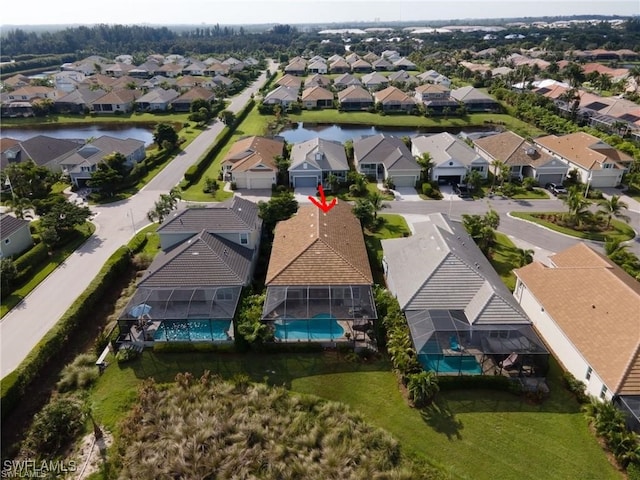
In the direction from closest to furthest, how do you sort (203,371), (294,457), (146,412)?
(294,457) → (146,412) → (203,371)

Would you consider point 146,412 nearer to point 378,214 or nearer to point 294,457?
point 294,457

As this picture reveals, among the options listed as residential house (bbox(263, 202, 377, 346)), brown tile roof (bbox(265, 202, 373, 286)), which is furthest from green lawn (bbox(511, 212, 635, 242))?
residential house (bbox(263, 202, 377, 346))

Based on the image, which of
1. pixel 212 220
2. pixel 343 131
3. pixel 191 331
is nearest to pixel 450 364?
pixel 191 331

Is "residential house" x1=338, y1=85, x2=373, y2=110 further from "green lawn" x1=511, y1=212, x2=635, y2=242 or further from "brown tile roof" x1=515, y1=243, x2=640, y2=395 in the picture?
"brown tile roof" x1=515, y1=243, x2=640, y2=395

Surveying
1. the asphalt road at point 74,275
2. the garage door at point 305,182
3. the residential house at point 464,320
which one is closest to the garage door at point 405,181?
the garage door at point 305,182

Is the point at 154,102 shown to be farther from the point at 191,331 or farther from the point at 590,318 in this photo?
the point at 590,318

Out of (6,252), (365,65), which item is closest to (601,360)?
(6,252)
